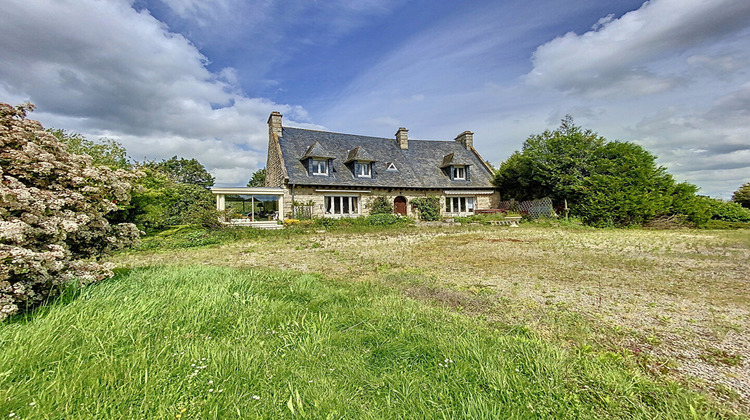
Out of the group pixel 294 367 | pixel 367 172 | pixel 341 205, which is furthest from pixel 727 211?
pixel 294 367

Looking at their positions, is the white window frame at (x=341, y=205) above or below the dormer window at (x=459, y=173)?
below

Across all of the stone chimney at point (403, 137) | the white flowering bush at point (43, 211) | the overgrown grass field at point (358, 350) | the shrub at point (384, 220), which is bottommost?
the overgrown grass field at point (358, 350)

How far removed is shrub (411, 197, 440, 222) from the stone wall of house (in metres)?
0.43

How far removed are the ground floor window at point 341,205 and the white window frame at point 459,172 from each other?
8.56 meters

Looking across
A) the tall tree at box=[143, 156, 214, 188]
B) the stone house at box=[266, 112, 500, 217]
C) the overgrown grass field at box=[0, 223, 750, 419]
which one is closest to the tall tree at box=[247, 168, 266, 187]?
the tall tree at box=[143, 156, 214, 188]

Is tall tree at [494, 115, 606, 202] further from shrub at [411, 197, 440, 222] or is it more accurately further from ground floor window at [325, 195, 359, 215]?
ground floor window at [325, 195, 359, 215]

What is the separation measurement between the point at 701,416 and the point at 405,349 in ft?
6.60

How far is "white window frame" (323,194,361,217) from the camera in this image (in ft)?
68.7

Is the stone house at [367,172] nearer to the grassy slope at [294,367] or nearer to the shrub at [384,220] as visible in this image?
the shrub at [384,220]

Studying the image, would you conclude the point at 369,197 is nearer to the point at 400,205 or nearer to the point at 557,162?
the point at 400,205

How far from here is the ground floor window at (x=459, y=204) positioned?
960 inches

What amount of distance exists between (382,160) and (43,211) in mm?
21449

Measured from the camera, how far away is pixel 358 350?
9.45 feet

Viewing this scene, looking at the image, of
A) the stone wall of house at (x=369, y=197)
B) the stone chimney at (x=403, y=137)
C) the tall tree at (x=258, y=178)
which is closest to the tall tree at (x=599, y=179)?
the stone wall of house at (x=369, y=197)
